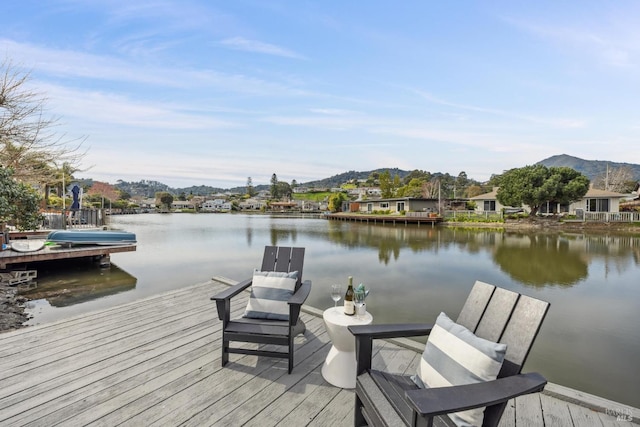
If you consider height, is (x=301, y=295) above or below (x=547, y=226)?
above

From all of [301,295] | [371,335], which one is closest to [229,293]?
[301,295]

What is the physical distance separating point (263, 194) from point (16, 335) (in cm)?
9168

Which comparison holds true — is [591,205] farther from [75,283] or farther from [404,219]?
[75,283]

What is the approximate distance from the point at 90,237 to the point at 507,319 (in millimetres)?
9915

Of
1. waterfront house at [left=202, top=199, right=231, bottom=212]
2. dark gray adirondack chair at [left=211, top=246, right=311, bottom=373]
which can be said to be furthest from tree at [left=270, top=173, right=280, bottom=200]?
dark gray adirondack chair at [left=211, top=246, right=311, bottom=373]

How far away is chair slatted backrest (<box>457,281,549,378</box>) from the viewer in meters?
1.40

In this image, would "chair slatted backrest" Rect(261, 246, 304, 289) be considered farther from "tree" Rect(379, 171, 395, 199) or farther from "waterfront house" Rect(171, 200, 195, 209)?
"waterfront house" Rect(171, 200, 195, 209)

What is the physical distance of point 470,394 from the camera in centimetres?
119

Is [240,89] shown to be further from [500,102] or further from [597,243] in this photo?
[597,243]

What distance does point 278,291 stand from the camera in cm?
262

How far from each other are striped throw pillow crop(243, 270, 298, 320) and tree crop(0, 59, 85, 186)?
8.43 m

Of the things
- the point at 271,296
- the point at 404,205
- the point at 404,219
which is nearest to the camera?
the point at 271,296

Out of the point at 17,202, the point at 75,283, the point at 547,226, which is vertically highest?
the point at 17,202

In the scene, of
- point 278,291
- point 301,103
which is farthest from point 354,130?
point 278,291
